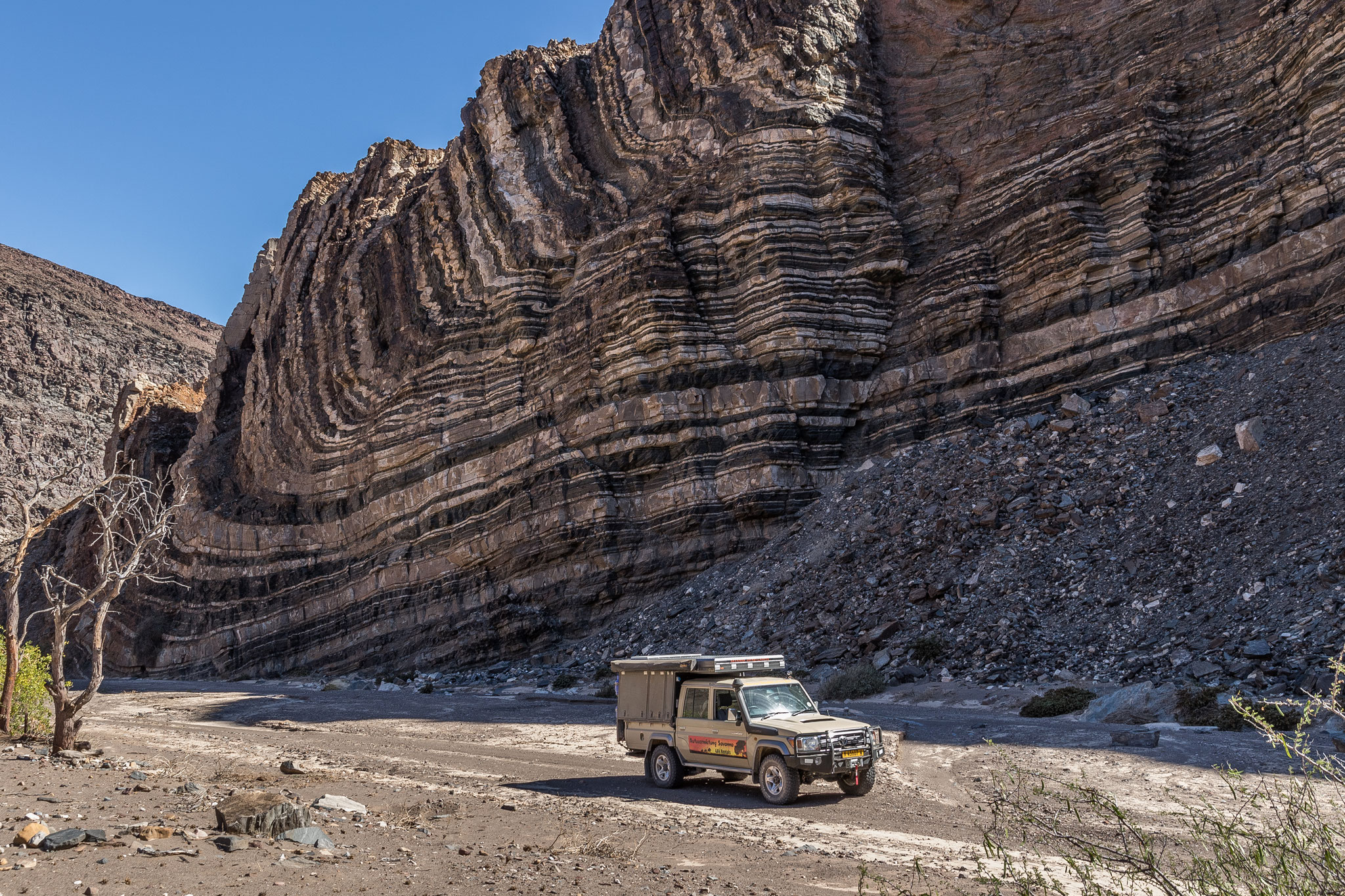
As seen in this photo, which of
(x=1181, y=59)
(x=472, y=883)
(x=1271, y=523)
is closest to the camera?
(x=472, y=883)

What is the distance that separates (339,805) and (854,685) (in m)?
14.4

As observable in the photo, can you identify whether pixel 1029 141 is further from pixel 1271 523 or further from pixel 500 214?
pixel 500 214

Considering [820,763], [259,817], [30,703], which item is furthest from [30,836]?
[30,703]

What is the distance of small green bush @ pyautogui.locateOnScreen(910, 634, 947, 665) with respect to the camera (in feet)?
74.3

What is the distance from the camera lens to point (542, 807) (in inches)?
418

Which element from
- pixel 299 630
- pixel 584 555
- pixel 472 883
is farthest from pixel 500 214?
pixel 472 883

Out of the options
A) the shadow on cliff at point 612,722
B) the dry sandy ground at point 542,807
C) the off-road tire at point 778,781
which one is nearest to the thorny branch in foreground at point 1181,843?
the dry sandy ground at point 542,807

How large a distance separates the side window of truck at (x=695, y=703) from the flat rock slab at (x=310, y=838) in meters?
4.78

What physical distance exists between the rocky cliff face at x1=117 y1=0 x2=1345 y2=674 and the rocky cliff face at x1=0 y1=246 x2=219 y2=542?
181 ft

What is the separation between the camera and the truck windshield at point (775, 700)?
36.6ft

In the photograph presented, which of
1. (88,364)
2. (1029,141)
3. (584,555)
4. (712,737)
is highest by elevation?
(88,364)

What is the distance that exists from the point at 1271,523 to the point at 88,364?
114 m

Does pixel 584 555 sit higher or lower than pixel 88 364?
lower

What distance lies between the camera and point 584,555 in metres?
35.3
